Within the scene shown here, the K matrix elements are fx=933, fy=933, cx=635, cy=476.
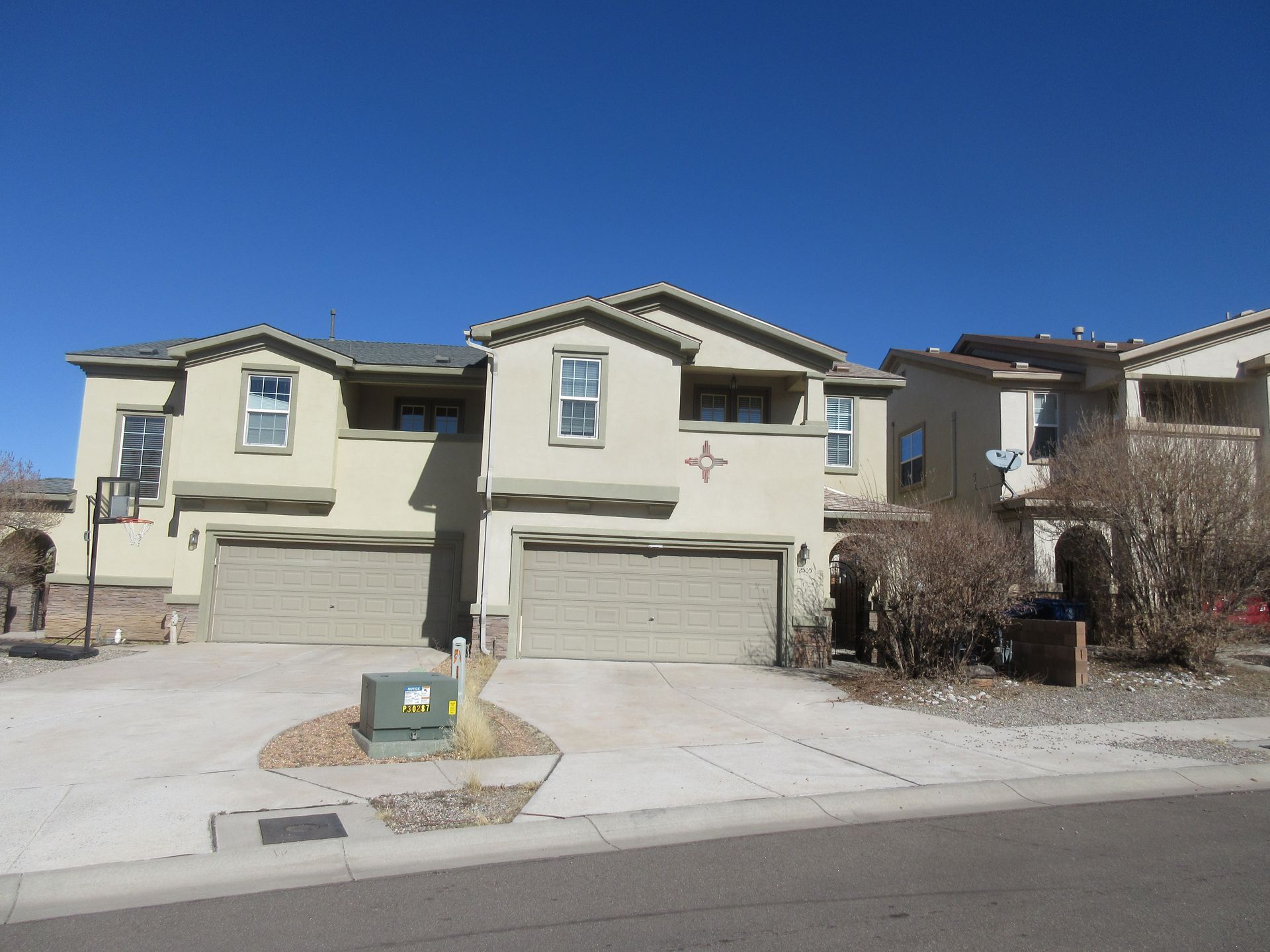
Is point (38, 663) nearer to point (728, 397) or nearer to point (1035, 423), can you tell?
point (728, 397)

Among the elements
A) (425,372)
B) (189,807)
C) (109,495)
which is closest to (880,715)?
(189,807)

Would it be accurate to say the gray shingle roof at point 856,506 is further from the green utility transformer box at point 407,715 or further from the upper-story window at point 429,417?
the green utility transformer box at point 407,715

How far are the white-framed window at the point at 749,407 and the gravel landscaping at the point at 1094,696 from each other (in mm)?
7159

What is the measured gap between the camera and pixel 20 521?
61.3 ft

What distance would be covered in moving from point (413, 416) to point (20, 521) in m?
8.00

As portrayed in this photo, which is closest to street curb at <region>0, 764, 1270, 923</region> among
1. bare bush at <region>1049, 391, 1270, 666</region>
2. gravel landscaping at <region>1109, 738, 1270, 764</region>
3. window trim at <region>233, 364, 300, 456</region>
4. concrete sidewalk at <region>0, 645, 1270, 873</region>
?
concrete sidewalk at <region>0, 645, 1270, 873</region>

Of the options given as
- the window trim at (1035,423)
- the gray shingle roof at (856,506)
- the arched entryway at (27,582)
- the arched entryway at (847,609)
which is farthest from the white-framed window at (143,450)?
the window trim at (1035,423)

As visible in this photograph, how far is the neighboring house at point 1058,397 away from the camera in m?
21.6

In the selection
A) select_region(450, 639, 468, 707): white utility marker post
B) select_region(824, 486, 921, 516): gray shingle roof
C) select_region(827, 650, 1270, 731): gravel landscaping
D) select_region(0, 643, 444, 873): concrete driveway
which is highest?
select_region(824, 486, 921, 516): gray shingle roof

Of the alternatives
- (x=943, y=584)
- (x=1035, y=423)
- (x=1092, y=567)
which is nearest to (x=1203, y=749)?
(x=943, y=584)

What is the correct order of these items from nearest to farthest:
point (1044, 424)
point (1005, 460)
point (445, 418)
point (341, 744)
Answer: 1. point (341, 744)
2. point (1005, 460)
3. point (445, 418)
4. point (1044, 424)

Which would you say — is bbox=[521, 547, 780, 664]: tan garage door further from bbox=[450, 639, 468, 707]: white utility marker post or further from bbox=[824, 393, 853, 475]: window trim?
bbox=[450, 639, 468, 707]: white utility marker post

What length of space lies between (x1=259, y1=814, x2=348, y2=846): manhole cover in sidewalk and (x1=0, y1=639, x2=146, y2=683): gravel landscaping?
28.9ft

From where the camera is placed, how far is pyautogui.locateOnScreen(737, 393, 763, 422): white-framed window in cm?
2073
